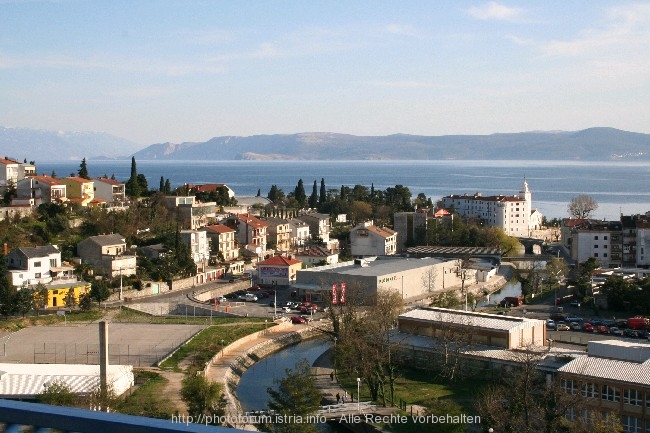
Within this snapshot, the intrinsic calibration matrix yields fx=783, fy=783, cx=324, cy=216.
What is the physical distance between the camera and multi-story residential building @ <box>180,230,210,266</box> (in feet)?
73.9

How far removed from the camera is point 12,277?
18.0 metres

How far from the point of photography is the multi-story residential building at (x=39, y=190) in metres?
23.7

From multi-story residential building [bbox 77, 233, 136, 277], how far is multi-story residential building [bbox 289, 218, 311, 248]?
9173mm

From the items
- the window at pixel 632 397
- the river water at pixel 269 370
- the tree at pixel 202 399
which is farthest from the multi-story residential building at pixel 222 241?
the window at pixel 632 397

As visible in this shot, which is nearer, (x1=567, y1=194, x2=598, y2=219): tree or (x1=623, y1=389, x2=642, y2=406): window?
(x1=623, y1=389, x2=642, y2=406): window

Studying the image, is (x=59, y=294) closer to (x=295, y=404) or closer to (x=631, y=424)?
(x=295, y=404)

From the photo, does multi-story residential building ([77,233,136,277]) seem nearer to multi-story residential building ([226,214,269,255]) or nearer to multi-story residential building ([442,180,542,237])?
multi-story residential building ([226,214,269,255])

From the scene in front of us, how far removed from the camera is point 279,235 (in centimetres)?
2786

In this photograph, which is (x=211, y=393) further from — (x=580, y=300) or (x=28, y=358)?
(x=580, y=300)

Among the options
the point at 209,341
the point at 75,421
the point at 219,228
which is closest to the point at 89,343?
the point at 209,341

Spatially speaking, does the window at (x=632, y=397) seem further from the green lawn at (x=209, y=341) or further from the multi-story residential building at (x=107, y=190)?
the multi-story residential building at (x=107, y=190)

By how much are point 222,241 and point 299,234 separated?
497cm

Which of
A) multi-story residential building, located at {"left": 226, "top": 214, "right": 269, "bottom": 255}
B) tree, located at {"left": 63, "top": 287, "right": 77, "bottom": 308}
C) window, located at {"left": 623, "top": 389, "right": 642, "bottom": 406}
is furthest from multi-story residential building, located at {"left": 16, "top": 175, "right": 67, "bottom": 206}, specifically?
window, located at {"left": 623, "top": 389, "right": 642, "bottom": 406}

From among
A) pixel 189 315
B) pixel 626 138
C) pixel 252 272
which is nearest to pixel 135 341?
pixel 189 315
